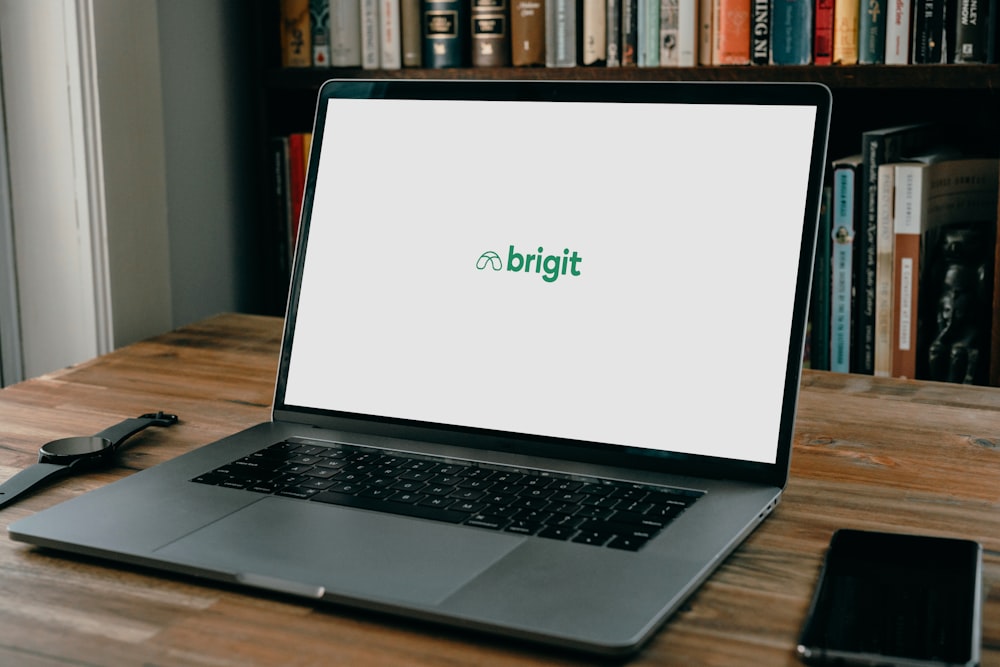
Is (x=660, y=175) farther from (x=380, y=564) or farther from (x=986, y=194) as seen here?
(x=986, y=194)

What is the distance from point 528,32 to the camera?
1591mm

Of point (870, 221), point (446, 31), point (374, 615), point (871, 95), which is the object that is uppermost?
point (446, 31)

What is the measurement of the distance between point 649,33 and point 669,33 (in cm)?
3

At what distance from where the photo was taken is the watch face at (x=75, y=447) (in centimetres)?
88

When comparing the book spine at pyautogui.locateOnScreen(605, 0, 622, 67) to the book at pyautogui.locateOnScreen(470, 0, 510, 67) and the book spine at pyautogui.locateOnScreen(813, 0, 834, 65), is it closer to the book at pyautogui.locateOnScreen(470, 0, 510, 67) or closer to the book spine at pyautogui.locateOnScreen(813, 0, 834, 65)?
the book at pyautogui.locateOnScreen(470, 0, 510, 67)

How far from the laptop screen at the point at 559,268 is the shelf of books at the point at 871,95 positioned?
25.4 inches

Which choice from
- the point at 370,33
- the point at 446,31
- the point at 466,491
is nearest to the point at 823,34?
the point at 446,31

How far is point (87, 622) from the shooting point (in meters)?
0.63

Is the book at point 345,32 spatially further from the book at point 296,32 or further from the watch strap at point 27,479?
the watch strap at point 27,479

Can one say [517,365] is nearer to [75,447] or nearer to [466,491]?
[466,491]

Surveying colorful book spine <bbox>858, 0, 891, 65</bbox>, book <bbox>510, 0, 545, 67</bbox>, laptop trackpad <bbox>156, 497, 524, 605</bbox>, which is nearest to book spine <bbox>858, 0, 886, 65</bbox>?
colorful book spine <bbox>858, 0, 891, 65</bbox>

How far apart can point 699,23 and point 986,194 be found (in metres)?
0.44

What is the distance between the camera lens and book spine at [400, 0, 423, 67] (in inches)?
65.5

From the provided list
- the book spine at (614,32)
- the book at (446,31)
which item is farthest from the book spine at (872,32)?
the book at (446,31)
